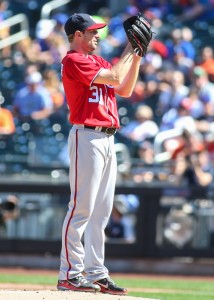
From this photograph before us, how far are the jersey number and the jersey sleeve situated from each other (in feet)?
0.32

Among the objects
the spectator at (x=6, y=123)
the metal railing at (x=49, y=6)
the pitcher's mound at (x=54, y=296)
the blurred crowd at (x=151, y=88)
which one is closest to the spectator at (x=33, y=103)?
the blurred crowd at (x=151, y=88)

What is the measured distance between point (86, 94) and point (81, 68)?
19cm

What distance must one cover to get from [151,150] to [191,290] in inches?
A: 167

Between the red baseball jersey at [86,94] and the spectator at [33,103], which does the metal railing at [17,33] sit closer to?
the spectator at [33,103]

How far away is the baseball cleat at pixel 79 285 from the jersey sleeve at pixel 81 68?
4.56ft

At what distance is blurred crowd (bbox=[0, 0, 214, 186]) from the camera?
1294 cm

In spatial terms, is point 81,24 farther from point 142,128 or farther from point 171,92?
point 171,92

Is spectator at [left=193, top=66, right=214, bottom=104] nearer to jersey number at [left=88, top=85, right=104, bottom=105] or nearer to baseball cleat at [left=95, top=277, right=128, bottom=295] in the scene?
jersey number at [left=88, top=85, right=104, bottom=105]

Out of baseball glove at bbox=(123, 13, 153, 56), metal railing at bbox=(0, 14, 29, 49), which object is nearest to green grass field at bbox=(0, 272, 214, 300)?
baseball glove at bbox=(123, 13, 153, 56)

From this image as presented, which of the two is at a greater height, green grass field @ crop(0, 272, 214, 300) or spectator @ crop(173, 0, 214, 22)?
spectator @ crop(173, 0, 214, 22)

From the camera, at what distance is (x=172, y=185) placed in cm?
1201

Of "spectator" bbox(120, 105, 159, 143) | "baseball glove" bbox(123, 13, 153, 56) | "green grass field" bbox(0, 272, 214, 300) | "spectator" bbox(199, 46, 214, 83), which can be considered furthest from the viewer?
"spectator" bbox(199, 46, 214, 83)

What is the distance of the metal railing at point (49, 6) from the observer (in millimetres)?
16875

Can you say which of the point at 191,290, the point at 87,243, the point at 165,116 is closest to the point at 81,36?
the point at 87,243
